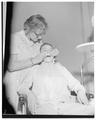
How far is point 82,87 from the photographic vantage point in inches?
59.6

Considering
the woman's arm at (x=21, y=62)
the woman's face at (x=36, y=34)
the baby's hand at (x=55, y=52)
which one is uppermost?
the woman's face at (x=36, y=34)

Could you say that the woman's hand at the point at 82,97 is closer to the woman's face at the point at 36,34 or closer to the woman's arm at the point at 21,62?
the woman's arm at the point at 21,62

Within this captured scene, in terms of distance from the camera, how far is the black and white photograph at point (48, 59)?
1500 millimetres

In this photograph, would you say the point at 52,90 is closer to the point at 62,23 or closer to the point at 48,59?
the point at 48,59

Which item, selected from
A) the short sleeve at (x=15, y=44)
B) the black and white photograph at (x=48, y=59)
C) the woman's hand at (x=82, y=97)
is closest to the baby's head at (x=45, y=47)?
the black and white photograph at (x=48, y=59)

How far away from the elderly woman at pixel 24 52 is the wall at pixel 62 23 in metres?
0.05

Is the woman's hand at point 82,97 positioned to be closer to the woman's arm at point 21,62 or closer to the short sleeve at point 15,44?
the woman's arm at point 21,62

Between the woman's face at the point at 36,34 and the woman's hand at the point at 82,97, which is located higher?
the woman's face at the point at 36,34

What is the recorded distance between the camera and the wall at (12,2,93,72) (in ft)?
5.04

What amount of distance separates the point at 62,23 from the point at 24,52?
14.2 inches

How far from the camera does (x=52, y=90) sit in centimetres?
151

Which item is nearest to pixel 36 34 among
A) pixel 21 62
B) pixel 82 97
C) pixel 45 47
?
pixel 45 47

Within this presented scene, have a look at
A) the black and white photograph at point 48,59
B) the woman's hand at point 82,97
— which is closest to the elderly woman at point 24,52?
the black and white photograph at point 48,59

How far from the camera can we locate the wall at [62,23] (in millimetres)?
1537
